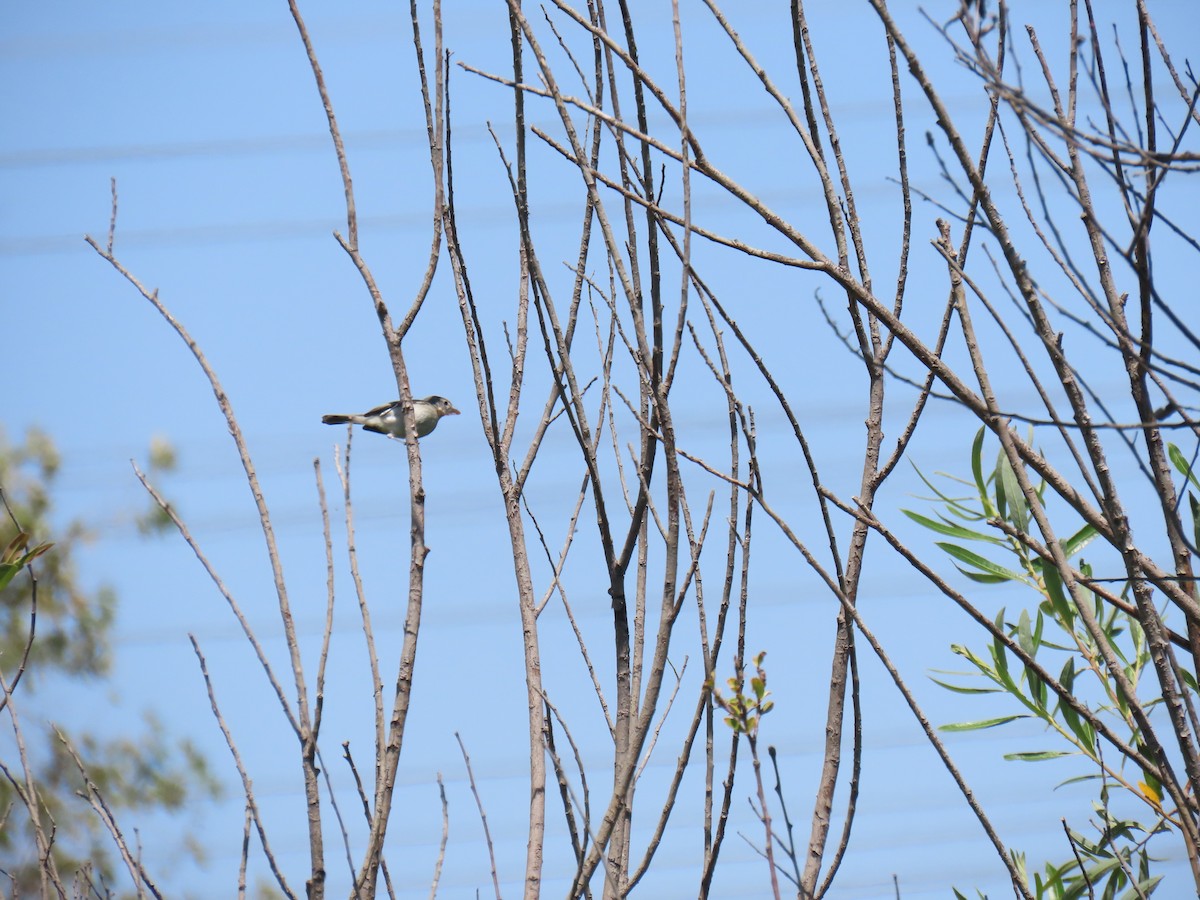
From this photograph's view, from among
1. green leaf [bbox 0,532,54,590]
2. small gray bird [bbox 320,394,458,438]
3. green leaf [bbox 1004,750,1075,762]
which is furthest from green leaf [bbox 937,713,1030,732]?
small gray bird [bbox 320,394,458,438]

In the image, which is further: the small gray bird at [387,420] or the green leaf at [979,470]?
the small gray bird at [387,420]

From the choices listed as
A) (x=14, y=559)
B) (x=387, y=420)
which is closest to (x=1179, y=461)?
(x=14, y=559)

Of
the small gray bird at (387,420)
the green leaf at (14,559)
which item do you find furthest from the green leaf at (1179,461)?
the small gray bird at (387,420)

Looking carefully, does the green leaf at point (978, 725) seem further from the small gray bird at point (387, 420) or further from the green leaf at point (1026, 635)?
the small gray bird at point (387, 420)

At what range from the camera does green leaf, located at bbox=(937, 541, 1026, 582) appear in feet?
8.75

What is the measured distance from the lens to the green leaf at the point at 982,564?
2.67 m

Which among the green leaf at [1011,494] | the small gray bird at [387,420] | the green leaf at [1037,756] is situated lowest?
the green leaf at [1037,756]

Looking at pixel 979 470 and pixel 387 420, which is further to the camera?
pixel 387 420

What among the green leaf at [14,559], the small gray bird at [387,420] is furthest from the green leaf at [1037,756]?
the small gray bird at [387,420]

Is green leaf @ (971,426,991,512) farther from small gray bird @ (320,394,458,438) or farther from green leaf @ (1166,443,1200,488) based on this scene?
small gray bird @ (320,394,458,438)

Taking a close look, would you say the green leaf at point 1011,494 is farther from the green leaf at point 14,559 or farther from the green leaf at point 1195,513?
the green leaf at point 14,559

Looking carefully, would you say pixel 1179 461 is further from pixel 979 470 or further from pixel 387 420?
pixel 387 420

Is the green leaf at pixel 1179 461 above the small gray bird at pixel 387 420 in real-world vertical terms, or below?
below

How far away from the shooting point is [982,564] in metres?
2.71
